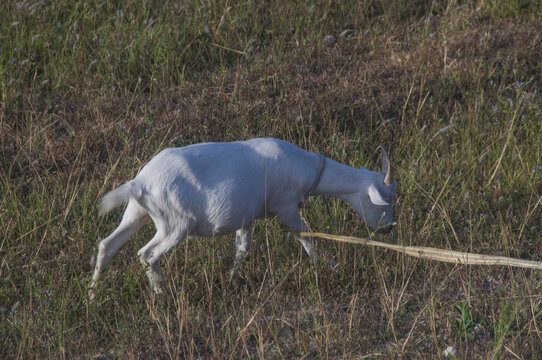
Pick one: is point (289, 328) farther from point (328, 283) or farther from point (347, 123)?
point (347, 123)

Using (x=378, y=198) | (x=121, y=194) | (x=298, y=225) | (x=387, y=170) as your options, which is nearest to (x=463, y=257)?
(x=378, y=198)

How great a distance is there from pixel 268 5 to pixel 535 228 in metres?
4.63

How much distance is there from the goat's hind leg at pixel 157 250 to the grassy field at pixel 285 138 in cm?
12

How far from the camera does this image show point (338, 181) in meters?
4.63

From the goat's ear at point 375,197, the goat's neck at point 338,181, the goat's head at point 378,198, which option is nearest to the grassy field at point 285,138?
the goat's head at point 378,198

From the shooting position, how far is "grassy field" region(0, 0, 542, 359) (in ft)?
13.5

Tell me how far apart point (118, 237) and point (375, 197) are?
1.74 metres

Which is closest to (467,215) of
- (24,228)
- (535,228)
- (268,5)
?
(535,228)

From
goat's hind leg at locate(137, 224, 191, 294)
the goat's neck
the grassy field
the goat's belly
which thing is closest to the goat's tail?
goat's hind leg at locate(137, 224, 191, 294)

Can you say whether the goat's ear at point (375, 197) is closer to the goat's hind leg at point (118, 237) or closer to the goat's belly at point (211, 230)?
the goat's belly at point (211, 230)

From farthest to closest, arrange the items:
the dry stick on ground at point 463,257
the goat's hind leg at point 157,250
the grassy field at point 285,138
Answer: the goat's hind leg at point 157,250 < the grassy field at point 285,138 < the dry stick on ground at point 463,257

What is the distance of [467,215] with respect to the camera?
17.9ft

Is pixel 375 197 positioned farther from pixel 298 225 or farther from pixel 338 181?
pixel 298 225

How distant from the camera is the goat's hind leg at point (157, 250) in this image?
13.9 feet
